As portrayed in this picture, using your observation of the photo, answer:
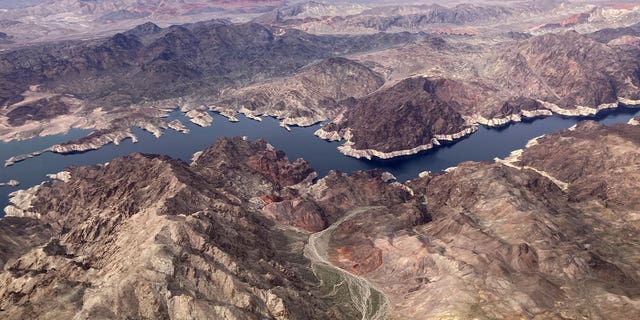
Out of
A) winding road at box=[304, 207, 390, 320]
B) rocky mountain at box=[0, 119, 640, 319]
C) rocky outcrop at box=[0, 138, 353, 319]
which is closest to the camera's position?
rocky outcrop at box=[0, 138, 353, 319]

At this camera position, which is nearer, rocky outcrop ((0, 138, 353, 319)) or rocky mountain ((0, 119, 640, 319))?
rocky outcrop ((0, 138, 353, 319))

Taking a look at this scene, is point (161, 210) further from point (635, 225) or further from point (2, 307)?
point (635, 225)

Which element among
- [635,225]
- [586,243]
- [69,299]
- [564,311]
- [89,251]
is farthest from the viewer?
[635,225]

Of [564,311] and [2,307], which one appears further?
[564,311]

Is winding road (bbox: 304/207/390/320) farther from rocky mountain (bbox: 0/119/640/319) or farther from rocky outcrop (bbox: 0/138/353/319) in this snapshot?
rocky outcrop (bbox: 0/138/353/319)

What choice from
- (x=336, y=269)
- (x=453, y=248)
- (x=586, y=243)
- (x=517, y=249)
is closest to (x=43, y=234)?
(x=336, y=269)

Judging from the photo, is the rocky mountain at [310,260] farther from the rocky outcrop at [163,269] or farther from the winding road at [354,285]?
the winding road at [354,285]

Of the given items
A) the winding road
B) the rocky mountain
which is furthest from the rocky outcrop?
the winding road

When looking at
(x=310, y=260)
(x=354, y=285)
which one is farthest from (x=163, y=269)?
(x=354, y=285)
